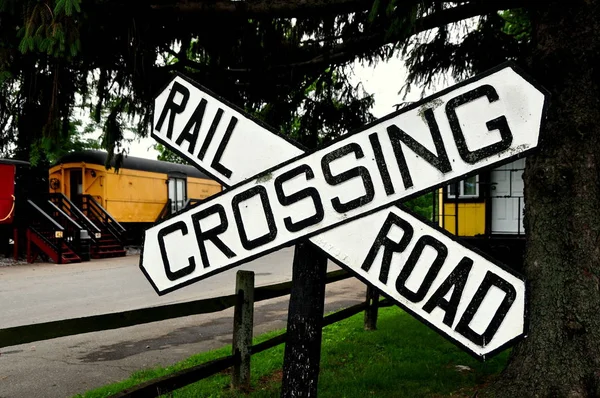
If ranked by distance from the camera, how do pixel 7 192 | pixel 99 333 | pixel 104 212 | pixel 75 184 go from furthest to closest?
pixel 75 184 → pixel 104 212 → pixel 7 192 → pixel 99 333

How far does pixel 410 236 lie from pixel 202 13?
2.37 metres

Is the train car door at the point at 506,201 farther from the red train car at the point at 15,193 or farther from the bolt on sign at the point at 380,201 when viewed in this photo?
the red train car at the point at 15,193

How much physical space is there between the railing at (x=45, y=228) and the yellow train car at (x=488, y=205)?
1163cm

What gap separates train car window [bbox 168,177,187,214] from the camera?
2519 cm

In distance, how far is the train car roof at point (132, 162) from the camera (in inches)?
836

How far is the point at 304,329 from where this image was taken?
152 centimetres

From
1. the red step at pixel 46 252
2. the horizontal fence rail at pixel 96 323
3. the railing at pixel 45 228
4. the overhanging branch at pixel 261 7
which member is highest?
the overhanging branch at pixel 261 7

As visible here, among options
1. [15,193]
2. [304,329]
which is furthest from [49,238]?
[304,329]

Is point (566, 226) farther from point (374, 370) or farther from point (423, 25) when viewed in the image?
point (374, 370)

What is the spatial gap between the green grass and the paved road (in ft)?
2.20

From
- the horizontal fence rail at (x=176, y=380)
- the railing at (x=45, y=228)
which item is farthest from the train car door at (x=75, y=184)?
the horizontal fence rail at (x=176, y=380)

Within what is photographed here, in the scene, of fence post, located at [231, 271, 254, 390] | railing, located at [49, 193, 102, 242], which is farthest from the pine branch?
railing, located at [49, 193, 102, 242]

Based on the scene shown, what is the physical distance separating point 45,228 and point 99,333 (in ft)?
39.0

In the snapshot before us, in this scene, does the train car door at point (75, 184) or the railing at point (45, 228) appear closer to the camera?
the railing at point (45, 228)
